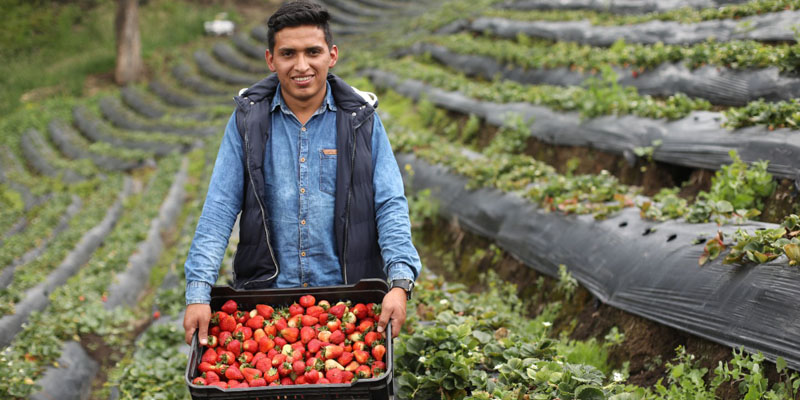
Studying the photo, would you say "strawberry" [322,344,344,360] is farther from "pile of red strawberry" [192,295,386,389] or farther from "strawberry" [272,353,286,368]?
"strawberry" [272,353,286,368]

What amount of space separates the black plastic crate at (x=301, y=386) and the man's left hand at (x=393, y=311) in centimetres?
3

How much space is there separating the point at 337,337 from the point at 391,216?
58cm

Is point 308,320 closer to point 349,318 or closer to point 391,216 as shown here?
point 349,318

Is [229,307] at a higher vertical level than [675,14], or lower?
lower

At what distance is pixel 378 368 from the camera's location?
220 centimetres

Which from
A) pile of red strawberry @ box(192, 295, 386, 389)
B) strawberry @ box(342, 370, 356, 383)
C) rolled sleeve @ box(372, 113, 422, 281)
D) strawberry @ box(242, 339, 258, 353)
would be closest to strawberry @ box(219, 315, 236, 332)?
pile of red strawberry @ box(192, 295, 386, 389)

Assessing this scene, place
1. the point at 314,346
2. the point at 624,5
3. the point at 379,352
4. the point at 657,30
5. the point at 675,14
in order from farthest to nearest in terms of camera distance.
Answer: the point at 624,5, the point at 675,14, the point at 657,30, the point at 314,346, the point at 379,352

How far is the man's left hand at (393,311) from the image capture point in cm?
236

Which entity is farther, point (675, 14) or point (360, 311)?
point (675, 14)

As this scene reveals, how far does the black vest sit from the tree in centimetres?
2143

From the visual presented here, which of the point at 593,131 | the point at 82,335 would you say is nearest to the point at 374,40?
the point at 593,131

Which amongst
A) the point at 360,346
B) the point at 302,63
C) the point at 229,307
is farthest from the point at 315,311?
the point at 302,63

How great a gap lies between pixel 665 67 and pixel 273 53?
6.79 metres

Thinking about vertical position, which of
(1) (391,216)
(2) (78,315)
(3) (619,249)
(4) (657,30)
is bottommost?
(2) (78,315)
